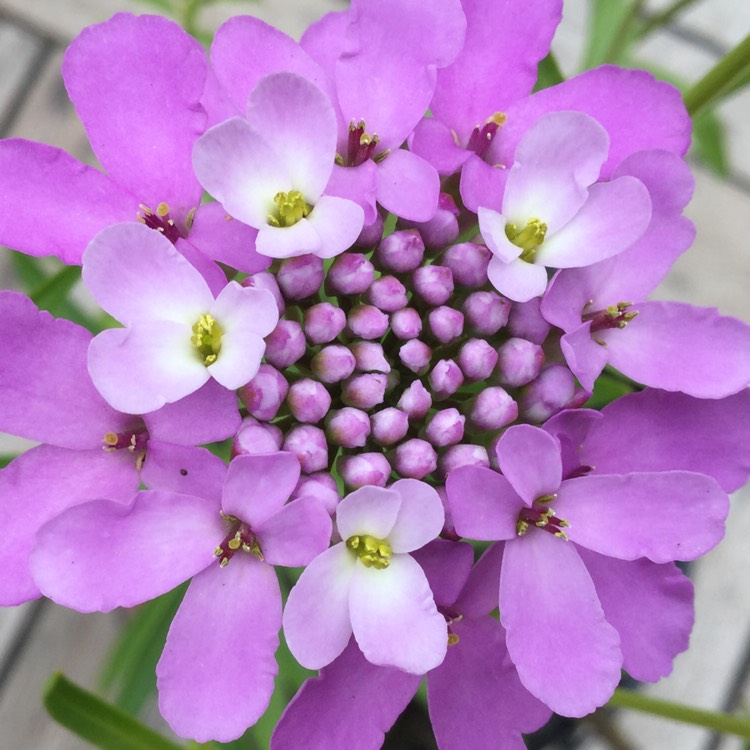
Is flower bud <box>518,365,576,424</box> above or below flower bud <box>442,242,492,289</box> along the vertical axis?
below

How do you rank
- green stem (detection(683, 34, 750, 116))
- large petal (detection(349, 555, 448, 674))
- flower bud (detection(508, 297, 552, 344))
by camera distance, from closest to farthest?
large petal (detection(349, 555, 448, 674)) < flower bud (detection(508, 297, 552, 344)) < green stem (detection(683, 34, 750, 116))

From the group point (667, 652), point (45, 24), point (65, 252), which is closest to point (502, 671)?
point (667, 652)

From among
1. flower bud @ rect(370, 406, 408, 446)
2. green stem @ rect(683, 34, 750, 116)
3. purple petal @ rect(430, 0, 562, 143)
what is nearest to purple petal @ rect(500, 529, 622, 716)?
flower bud @ rect(370, 406, 408, 446)

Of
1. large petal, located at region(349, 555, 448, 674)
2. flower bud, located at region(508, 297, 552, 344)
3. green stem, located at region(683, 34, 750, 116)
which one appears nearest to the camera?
large petal, located at region(349, 555, 448, 674)

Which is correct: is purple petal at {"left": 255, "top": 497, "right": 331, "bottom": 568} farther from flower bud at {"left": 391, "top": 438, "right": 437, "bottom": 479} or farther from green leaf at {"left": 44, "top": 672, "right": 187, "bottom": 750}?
green leaf at {"left": 44, "top": 672, "right": 187, "bottom": 750}

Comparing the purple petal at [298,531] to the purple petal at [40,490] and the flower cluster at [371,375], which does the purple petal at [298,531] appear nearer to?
the flower cluster at [371,375]

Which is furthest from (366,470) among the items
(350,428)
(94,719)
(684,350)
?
(94,719)
